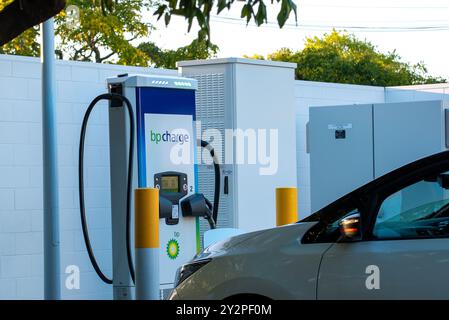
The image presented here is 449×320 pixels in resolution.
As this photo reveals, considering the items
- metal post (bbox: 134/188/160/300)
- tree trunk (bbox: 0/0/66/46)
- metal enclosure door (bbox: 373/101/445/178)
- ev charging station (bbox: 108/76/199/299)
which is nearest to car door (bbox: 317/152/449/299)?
metal post (bbox: 134/188/160/300)

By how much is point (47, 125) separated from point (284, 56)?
114 ft

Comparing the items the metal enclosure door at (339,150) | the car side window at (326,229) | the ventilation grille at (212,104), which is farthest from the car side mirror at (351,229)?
the metal enclosure door at (339,150)

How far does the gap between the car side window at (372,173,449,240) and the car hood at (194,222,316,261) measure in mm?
498

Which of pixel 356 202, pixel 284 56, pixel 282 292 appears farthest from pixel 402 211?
pixel 284 56

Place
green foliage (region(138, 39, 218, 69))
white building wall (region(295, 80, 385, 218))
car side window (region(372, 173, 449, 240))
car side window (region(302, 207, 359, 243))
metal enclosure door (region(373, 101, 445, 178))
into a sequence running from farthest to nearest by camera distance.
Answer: green foliage (region(138, 39, 218, 69)), white building wall (region(295, 80, 385, 218)), metal enclosure door (region(373, 101, 445, 178)), car side window (region(302, 207, 359, 243)), car side window (region(372, 173, 449, 240))

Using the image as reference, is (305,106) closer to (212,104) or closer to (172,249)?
(212,104)

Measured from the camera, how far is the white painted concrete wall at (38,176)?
33.0 feet

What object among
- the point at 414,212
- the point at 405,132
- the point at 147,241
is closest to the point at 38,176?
the point at 147,241

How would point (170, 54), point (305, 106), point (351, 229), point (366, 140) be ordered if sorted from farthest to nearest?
point (170, 54) < point (305, 106) < point (366, 140) < point (351, 229)

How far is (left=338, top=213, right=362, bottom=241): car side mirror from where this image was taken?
5.50 m

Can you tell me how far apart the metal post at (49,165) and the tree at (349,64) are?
29866 millimetres

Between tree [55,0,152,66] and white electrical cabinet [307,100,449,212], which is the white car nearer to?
white electrical cabinet [307,100,449,212]

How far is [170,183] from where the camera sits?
9.21 metres

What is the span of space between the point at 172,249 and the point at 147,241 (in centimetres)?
149
